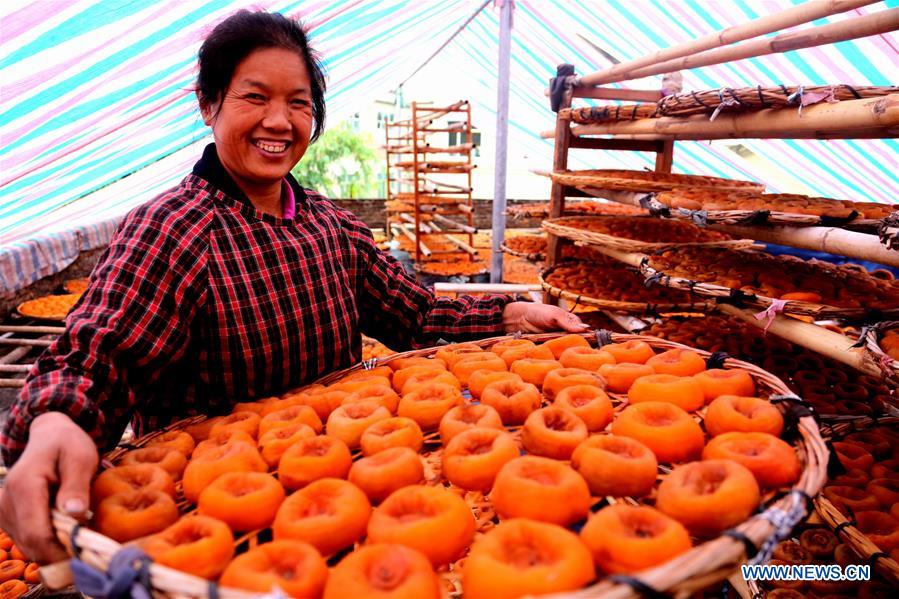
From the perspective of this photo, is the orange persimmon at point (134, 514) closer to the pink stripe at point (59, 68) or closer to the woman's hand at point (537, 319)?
the woman's hand at point (537, 319)

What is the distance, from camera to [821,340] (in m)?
2.08

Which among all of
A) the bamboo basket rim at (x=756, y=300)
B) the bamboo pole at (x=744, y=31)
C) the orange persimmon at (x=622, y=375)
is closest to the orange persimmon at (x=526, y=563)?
the orange persimmon at (x=622, y=375)

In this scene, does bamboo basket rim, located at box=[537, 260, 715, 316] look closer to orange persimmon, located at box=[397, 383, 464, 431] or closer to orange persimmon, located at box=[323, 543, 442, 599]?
orange persimmon, located at box=[397, 383, 464, 431]

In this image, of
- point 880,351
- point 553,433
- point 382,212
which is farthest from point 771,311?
point 382,212

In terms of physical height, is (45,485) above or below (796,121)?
below

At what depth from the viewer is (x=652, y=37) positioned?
5625mm

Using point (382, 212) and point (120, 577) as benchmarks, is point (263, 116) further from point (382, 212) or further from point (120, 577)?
point (382, 212)

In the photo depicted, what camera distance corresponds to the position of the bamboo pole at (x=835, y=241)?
1.87 metres

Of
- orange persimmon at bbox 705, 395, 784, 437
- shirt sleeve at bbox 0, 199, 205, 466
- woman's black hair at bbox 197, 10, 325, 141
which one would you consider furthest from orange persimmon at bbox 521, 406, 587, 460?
woman's black hair at bbox 197, 10, 325, 141

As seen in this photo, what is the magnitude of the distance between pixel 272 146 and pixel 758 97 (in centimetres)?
205

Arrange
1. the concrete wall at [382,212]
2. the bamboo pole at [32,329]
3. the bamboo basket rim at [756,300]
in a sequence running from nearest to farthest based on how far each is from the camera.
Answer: the bamboo basket rim at [756,300] → the bamboo pole at [32,329] → the concrete wall at [382,212]

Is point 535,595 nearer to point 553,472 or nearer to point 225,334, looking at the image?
point 553,472

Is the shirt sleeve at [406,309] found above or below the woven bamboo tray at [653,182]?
below

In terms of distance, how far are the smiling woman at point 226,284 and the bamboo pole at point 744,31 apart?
5.49 ft
